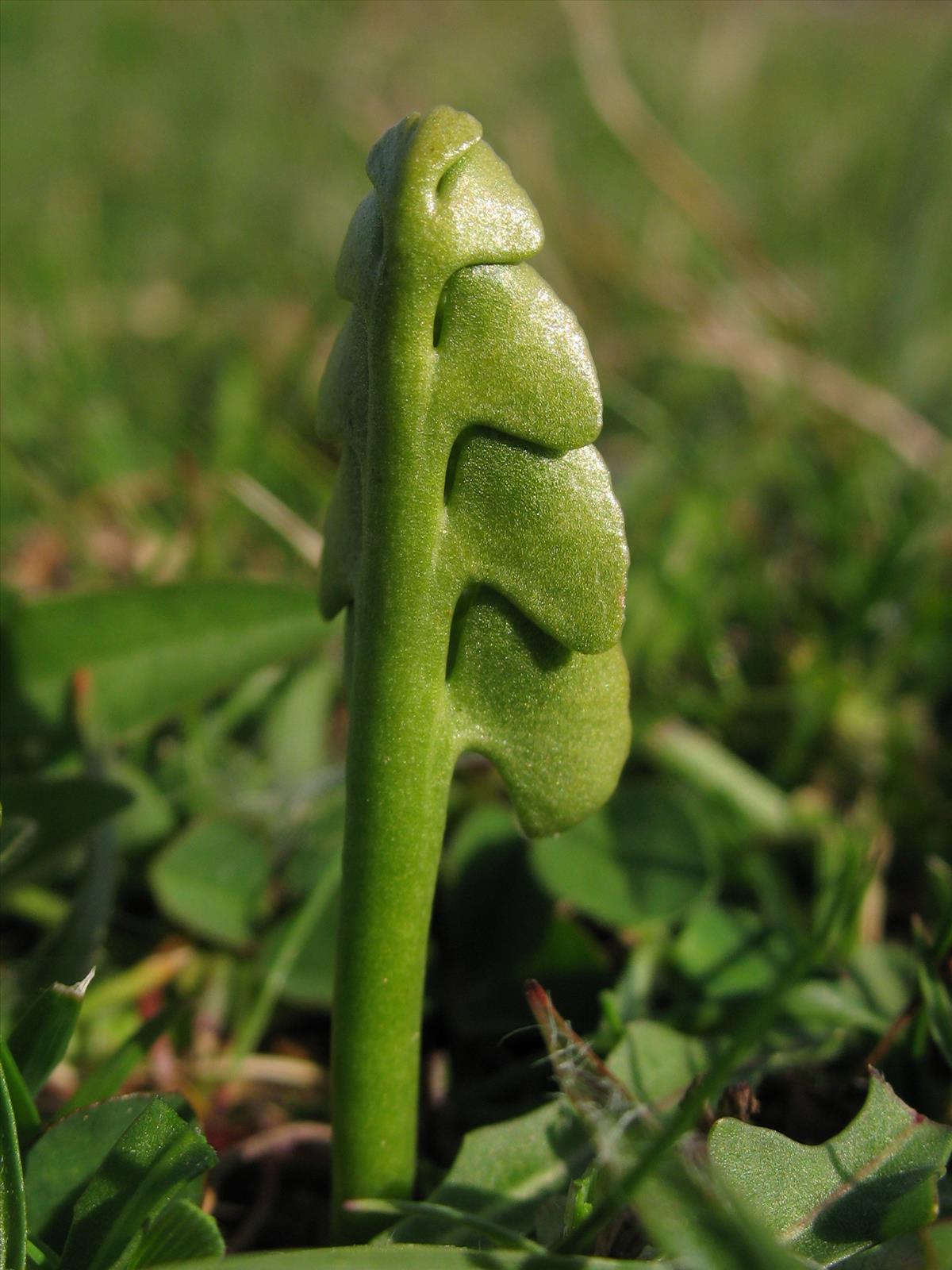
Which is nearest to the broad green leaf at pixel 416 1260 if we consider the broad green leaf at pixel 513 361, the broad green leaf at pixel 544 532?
the broad green leaf at pixel 544 532

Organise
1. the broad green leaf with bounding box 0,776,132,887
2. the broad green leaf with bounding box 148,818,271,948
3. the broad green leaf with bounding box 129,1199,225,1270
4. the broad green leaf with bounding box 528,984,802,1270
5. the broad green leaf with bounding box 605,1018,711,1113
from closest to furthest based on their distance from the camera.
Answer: the broad green leaf with bounding box 528,984,802,1270 → the broad green leaf with bounding box 129,1199,225,1270 → the broad green leaf with bounding box 605,1018,711,1113 → the broad green leaf with bounding box 0,776,132,887 → the broad green leaf with bounding box 148,818,271,948

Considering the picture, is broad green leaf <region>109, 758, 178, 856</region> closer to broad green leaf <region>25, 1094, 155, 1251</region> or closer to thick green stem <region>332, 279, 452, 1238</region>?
broad green leaf <region>25, 1094, 155, 1251</region>

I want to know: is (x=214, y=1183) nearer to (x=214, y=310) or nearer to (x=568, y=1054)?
(x=568, y=1054)

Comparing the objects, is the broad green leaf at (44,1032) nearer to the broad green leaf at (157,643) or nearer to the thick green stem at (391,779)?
the thick green stem at (391,779)

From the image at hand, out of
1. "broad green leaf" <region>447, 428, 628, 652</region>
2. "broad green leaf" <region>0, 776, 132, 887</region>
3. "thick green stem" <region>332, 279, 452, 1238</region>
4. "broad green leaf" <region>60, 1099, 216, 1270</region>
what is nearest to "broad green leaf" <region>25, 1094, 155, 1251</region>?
"broad green leaf" <region>60, 1099, 216, 1270</region>

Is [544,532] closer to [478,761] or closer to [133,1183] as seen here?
[133,1183]

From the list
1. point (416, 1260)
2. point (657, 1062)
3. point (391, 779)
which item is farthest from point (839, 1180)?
point (391, 779)
